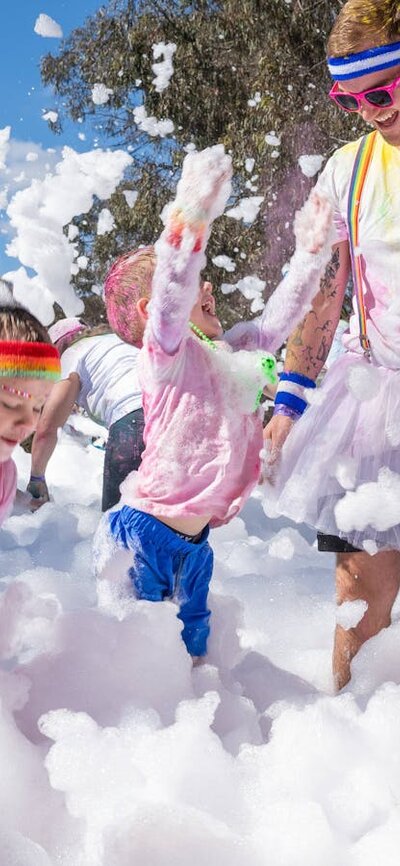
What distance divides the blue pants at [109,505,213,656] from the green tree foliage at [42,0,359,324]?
7.77 m

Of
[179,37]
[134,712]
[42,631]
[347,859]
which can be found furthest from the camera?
[179,37]

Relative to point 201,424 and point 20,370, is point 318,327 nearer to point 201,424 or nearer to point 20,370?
point 201,424

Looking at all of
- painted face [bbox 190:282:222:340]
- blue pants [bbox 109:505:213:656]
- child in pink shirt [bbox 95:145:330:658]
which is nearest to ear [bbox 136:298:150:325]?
child in pink shirt [bbox 95:145:330:658]

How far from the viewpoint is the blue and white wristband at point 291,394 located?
9.37ft

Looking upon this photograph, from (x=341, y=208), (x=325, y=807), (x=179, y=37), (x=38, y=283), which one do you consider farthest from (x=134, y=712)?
(x=179, y=37)

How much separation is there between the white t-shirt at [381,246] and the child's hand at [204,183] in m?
0.43

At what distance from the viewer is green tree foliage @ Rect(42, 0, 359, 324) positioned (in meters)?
10.7

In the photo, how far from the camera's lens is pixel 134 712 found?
2.32 m

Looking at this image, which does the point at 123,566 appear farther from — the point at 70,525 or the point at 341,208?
the point at 70,525


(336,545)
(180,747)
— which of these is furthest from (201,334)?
(180,747)

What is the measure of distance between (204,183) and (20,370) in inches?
23.6

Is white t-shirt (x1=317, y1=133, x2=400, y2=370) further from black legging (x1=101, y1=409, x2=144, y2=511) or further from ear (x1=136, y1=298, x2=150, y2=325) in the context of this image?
black legging (x1=101, y1=409, x2=144, y2=511)

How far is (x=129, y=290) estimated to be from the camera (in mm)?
3018

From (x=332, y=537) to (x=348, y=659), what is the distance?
35 centimetres
